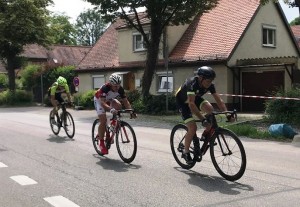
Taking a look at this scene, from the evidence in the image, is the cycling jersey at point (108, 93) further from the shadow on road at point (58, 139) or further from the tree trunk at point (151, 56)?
the tree trunk at point (151, 56)

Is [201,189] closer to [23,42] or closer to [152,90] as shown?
[152,90]

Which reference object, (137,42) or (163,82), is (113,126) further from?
(137,42)

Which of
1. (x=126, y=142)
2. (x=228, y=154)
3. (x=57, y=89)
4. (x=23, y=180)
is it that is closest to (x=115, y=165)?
(x=126, y=142)

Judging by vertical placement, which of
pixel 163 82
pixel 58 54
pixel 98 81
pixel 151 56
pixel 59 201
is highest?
pixel 58 54

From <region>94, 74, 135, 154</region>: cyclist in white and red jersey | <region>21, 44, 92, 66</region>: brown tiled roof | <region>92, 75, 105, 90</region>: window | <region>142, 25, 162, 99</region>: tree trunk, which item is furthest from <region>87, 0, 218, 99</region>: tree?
<region>21, 44, 92, 66</region>: brown tiled roof

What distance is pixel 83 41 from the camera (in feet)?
357

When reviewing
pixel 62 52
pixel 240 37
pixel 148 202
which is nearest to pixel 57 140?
pixel 148 202

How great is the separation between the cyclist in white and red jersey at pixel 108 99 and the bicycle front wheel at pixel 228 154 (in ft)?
7.50

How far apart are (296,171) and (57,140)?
21.8ft

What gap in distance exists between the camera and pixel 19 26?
1444 inches

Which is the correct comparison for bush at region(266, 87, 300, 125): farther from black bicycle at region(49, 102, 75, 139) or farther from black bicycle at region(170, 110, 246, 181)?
black bicycle at region(170, 110, 246, 181)

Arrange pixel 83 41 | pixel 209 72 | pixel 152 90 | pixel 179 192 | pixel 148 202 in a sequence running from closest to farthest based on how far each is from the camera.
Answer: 1. pixel 148 202
2. pixel 179 192
3. pixel 209 72
4. pixel 152 90
5. pixel 83 41

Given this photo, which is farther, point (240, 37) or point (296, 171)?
point (240, 37)

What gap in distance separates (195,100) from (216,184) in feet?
4.77
